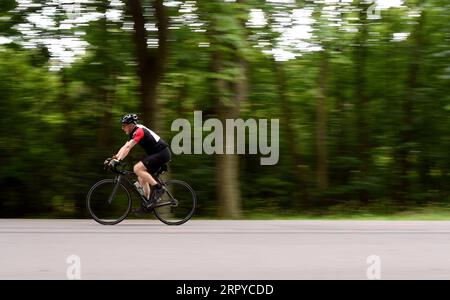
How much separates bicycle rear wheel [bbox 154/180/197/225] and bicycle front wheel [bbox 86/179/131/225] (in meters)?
0.55

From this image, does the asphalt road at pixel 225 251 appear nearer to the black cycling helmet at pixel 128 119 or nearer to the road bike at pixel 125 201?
the road bike at pixel 125 201

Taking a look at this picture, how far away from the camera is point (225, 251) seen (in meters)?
7.16

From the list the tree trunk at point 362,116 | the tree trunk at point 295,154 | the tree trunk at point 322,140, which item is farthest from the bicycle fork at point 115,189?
the tree trunk at point 362,116

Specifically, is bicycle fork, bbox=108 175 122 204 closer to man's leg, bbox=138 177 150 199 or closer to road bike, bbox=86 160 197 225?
road bike, bbox=86 160 197 225

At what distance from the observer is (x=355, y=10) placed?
52.0 ft

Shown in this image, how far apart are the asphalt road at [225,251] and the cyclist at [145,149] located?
819 mm

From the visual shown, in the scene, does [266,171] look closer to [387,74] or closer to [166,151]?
[387,74]

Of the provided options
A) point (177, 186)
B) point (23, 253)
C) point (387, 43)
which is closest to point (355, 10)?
point (387, 43)

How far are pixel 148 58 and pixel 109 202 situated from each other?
10.7 ft

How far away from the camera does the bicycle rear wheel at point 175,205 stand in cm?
998

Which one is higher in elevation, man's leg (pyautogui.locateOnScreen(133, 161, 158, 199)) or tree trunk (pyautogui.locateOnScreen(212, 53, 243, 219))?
man's leg (pyautogui.locateOnScreen(133, 161, 158, 199))

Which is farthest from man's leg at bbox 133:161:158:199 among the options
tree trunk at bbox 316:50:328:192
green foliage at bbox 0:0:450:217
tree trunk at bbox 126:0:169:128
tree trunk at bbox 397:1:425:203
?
tree trunk at bbox 397:1:425:203

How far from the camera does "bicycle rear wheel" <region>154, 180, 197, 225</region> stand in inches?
393

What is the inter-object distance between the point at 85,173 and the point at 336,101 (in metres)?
7.55
